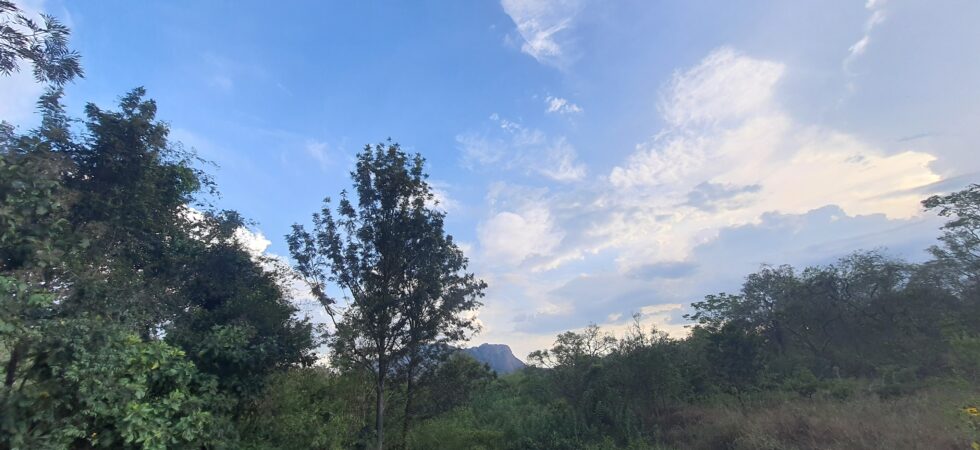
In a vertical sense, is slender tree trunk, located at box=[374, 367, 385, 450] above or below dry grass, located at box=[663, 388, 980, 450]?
above

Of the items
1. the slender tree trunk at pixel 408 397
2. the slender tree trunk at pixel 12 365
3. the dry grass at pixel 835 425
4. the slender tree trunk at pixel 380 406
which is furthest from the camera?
the slender tree trunk at pixel 408 397

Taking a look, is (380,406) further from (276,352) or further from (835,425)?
(835,425)

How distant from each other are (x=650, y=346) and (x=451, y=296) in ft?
25.5

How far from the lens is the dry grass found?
29.0 feet

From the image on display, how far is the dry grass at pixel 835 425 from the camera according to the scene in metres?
8.85

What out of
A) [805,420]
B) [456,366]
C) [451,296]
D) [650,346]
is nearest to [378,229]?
[451,296]

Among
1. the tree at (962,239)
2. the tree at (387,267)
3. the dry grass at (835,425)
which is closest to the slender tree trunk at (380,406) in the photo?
the tree at (387,267)

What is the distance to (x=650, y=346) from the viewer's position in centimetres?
1507

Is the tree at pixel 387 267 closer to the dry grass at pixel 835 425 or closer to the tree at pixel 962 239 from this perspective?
the dry grass at pixel 835 425

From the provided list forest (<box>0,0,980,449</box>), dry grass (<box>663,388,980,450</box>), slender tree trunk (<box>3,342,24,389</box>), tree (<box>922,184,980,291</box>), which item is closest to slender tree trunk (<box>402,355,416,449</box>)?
forest (<box>0,0,980,449</box>)

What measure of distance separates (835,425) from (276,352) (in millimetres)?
12502

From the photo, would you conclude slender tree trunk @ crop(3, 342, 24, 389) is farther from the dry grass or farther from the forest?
the dry grass

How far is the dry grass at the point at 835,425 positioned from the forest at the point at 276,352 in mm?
69

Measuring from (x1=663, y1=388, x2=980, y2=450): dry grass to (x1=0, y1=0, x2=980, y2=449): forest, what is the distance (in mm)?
69
